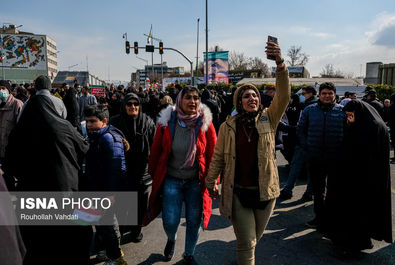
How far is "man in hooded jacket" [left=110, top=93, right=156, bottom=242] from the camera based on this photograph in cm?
372

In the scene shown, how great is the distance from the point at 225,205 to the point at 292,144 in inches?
172

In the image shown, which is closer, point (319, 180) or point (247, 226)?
point (247, 226)

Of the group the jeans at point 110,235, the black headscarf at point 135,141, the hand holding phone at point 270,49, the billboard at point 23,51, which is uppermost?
the billboard at point 23,51

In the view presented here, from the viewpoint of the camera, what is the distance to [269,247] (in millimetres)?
3691

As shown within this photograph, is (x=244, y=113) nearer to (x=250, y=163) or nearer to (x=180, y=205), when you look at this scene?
(x=250, y=163)

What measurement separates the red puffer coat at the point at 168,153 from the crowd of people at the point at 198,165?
0.4 inches

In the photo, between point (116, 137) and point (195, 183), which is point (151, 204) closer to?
point (195, 183)

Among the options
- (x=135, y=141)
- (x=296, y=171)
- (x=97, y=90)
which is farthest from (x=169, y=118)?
(x=97, y=90)

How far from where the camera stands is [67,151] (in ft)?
9.32

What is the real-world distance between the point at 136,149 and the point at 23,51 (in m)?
59.9

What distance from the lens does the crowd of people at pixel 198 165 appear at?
2.75 meters

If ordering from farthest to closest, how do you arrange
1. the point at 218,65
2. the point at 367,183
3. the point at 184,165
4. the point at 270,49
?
the point at 218,65, the point at 367,183, the point at 184,165, the point at 270,49

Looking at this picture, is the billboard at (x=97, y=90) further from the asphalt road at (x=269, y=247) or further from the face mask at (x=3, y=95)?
the asphalt road at (x=269, y=247)

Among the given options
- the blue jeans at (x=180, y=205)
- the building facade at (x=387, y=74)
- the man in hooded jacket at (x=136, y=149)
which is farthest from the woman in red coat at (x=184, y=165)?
the building facade at (x=387, y=74)
